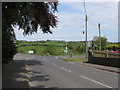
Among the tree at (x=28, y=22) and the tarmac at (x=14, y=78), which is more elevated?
the tree at (x=28, y=22)

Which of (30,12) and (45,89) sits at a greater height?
(30,12)

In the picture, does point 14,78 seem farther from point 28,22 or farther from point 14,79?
point 28,22

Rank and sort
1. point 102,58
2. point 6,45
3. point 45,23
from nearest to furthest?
point 6,45 < point 45,23 < point 102,58

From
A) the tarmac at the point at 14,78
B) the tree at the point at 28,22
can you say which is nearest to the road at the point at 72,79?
the tarmac at the point at 14,78

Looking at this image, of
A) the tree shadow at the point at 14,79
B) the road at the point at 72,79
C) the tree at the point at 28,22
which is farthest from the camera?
the road at the point at 72,79

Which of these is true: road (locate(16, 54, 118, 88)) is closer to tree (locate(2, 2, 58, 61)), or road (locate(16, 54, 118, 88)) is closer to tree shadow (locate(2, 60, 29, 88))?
tree shadow (locate(2, 60, 29, 88))

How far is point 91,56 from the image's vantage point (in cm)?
3853

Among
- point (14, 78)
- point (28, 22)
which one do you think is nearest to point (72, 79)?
point (14, 78)

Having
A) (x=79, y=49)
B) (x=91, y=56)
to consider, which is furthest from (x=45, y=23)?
(x=79, y=49)

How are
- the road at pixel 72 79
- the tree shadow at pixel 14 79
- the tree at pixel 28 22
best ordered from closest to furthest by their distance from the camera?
the tree at pixel 28 22, the tree shadow at pixel 14 79, the road at pixel 72 79

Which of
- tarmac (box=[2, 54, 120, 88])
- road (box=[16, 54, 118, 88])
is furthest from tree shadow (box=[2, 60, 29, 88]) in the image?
road (box=[16, 54, 118, 88])

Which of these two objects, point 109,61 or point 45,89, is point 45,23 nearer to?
point 109,61

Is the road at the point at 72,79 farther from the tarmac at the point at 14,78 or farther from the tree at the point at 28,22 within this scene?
the tree at the point at 28,22

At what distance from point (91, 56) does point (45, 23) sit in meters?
12.6
